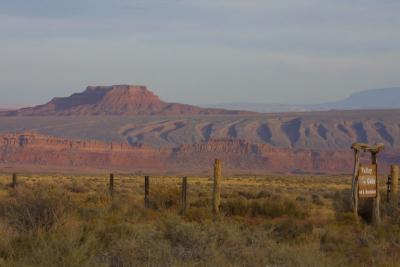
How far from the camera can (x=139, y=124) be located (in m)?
158

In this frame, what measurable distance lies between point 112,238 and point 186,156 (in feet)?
360

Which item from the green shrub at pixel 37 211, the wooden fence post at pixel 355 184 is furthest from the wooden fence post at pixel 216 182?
the green shrub at pixel 37 211

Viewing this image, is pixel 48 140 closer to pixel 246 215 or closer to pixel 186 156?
pixel 186 156

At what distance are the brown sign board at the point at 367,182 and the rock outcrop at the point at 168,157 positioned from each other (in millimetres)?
96511

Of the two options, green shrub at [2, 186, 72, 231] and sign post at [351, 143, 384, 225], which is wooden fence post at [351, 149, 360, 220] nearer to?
sign post at [351, 143, 384, 225]

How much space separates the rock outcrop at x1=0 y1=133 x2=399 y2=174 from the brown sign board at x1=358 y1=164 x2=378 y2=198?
3800 inches

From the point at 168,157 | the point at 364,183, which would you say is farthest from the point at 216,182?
the point at 168,157

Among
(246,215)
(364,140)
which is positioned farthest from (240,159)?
(246,215)

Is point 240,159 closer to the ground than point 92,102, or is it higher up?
closer to the ground

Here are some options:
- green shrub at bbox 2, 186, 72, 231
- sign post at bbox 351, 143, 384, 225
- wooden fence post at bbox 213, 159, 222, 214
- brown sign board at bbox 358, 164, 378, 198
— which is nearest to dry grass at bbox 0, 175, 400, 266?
green shrub at bbox 2, 186, 72, 231

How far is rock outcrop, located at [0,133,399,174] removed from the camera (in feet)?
395

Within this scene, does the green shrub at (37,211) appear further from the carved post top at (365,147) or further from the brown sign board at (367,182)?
the carved post top at (365,147)

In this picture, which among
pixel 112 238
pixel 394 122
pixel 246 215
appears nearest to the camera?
pixel 112 238

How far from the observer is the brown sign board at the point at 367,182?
20203 millimetres
